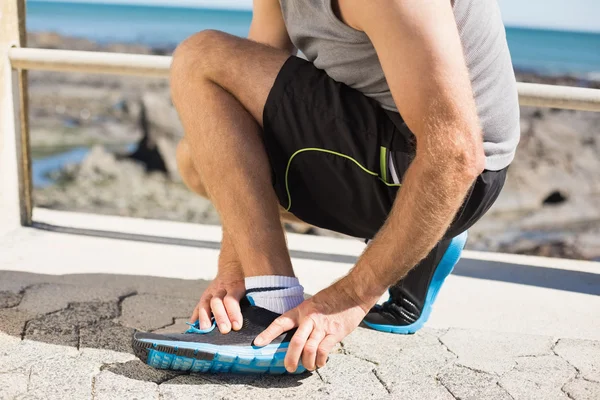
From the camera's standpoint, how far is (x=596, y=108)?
87.5 inches

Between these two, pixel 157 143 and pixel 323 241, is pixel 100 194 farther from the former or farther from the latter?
pixel 323 241

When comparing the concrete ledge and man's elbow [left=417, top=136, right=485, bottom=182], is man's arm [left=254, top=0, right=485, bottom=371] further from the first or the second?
the concrete ledge

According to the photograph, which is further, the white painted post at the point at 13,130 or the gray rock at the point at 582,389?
the white painted post at the point at 13,130

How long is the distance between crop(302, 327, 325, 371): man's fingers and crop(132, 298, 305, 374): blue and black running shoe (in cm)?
5

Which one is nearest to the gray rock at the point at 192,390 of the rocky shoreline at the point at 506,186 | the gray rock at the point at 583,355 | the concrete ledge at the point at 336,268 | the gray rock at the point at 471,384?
the gray rock at the point at 471,384

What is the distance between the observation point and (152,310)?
1.91 metres

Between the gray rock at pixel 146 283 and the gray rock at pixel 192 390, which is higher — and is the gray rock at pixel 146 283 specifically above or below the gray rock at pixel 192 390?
below

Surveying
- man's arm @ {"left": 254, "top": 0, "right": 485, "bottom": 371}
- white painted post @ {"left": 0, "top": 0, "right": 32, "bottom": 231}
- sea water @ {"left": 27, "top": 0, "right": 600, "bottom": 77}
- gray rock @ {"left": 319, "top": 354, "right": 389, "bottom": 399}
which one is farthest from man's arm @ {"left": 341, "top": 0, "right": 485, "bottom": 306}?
sea water @ {"left": 27, "top": 0, "right": 600, "bottom": 77}

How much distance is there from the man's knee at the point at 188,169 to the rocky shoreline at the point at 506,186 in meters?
4.56

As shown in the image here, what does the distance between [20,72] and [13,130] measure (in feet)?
0.67

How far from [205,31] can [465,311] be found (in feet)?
3.51

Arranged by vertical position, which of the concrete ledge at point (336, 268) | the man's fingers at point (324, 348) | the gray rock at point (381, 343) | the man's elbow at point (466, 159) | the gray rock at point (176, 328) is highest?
the man's elbow at point (466, 159)

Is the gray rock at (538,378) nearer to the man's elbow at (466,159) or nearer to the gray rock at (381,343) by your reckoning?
the gray rock at (381,343)

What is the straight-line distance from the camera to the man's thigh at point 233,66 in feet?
5.71
